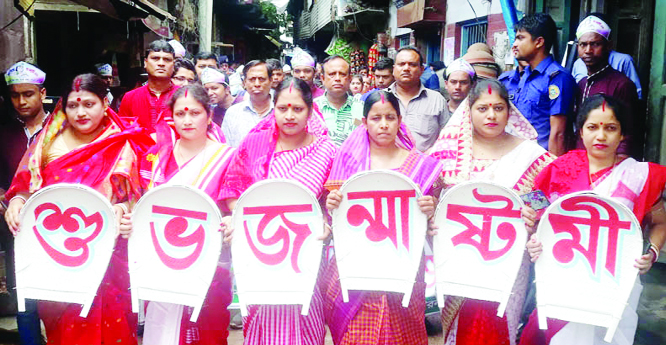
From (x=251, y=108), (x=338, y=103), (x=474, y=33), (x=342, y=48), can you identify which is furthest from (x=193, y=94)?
(x=342, y=48)

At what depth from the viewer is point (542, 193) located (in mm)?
2521

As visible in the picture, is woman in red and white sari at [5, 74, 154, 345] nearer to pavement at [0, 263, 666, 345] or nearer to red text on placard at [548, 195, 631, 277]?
pavement at [0, 263, 666, 345]

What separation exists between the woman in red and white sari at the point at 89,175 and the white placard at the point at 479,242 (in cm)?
154

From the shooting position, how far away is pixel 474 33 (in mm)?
9141

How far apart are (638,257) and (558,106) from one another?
156 centimetres

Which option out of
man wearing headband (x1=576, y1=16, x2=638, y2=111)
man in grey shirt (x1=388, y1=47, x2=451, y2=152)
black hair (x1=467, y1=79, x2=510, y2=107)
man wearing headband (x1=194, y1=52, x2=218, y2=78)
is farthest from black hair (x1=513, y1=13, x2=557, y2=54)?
man wearing headband (x1=194, y1=52, x2=218, y2=78)

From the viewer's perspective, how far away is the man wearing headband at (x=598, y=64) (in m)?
3.81

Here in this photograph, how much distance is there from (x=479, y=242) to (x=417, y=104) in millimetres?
1959

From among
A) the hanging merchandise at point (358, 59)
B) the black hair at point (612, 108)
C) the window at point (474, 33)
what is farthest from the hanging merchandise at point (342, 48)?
the black hair at point (612, 108)

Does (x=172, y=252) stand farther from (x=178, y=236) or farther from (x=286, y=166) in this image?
(x=286, y=166)

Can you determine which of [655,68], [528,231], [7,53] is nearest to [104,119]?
[528,231]

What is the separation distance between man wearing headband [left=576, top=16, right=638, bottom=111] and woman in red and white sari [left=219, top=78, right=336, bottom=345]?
2.07 meters

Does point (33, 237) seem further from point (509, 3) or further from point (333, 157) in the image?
point (509, 3)

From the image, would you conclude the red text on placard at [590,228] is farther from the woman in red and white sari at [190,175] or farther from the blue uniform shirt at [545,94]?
the woman in red and white sari at [190,175]
